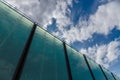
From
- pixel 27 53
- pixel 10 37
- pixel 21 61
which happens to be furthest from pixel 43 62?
pixel 10 37

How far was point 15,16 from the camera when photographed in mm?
6066

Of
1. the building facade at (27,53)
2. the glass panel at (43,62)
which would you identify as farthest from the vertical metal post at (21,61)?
the glass panel at (43,62)

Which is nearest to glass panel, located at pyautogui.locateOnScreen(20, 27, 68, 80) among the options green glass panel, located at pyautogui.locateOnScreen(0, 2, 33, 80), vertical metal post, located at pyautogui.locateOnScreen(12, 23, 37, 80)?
vertical metal post, located at pyautogui.locateOnScreen(12, 23, 37, 80)

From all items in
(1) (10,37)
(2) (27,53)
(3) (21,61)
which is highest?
(1) (10,37)

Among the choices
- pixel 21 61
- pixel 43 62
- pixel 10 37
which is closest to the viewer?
pixel 21 61

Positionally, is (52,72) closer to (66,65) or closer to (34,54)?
(34,54)

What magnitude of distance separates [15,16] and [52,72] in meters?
2.55

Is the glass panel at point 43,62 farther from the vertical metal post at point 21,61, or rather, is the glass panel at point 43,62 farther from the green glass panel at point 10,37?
the green glass panel at point 10,37

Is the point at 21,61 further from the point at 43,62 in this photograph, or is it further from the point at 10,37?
the point at 43,62

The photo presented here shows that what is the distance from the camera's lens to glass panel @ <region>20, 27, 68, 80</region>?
15.6 ft

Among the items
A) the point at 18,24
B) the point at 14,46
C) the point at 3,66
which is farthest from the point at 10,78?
the point at 18,24

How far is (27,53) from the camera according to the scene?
5016 mm

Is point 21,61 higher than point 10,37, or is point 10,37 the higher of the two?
point 10,37

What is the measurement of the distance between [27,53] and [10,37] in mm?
724
